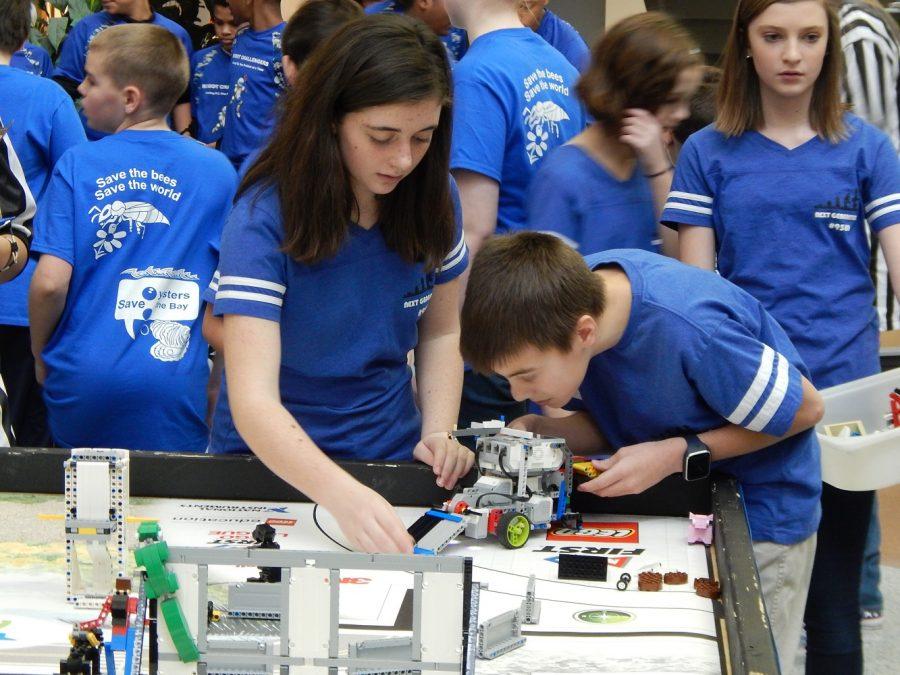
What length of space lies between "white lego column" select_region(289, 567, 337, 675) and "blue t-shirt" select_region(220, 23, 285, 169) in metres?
2.92

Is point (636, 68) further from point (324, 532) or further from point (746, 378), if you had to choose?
point (324, 532)

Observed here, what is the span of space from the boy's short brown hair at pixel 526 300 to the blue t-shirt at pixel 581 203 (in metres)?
0.57

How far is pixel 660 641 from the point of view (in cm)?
139

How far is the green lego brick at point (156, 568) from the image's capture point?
3.90 feet

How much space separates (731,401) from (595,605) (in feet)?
1.40

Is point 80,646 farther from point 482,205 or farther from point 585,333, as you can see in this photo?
point 482,205

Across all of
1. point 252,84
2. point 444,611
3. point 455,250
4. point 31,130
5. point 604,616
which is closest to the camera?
point 444,611

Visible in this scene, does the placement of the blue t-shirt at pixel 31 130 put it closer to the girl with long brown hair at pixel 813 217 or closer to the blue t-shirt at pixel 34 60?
the blue t-shirt at pixel 34 60

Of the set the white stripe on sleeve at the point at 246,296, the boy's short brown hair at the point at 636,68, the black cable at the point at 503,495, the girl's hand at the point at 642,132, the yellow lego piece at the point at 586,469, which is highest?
the boy's short brown hair at the point at 636,68

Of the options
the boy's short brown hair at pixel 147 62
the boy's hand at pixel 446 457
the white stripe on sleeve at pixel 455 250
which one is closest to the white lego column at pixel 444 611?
the boy's hand at pixel 446 457

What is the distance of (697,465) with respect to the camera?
1781 mm

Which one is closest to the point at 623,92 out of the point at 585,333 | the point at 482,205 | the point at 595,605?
the point at 482,205

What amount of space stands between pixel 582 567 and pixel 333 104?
80 centimetres

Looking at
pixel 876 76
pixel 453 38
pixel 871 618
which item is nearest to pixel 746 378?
pixel 876 76
